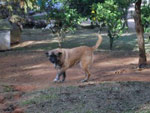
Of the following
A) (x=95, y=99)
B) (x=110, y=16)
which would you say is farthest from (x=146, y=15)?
(x=95, y=99)

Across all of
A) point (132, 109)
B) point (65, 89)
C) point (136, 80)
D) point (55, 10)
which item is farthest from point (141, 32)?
point (55, 10)

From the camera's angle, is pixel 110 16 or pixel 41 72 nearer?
pixel 41 72

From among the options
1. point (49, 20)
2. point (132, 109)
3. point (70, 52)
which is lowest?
point (132, 109)

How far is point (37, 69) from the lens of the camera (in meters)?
12.2

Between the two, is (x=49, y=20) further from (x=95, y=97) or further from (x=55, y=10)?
(x=95, y=97)

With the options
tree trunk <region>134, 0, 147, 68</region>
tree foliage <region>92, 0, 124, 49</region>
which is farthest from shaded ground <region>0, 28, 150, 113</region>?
tree foliage <region>92, 0, 124, 49</region>

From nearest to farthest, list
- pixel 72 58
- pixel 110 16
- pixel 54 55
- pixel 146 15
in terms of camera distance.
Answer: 1. pixel 54 55
2. pixel 72 58
3. pixel 110 16
4. pixel 146 15

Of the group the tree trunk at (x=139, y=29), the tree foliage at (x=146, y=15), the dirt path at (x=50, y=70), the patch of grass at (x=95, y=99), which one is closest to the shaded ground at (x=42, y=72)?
the dirt path at (x=50, y=70)

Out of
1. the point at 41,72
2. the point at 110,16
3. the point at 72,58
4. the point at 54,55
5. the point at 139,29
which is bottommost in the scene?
the point at 41,72

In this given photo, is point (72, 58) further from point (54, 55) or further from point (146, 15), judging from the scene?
point (146, 15)

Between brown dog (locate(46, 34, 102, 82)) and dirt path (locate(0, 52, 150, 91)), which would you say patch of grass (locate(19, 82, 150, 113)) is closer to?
dirt path (locate(0, 52, 150, 91))

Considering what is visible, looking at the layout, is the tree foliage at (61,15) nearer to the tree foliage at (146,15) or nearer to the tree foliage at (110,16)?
the tree foliage at (110,16)

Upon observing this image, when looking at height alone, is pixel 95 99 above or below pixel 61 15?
below

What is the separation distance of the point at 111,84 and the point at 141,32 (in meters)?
3.30
